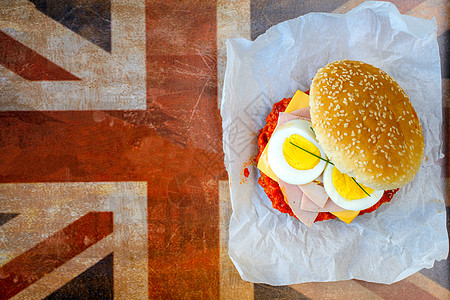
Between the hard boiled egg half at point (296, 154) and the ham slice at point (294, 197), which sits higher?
the hard boiled egg half at point (296, 154)

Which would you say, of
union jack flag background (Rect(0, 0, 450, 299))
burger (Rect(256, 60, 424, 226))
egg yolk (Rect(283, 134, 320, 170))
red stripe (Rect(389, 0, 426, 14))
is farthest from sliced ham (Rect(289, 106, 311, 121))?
red stripe (Rect(389, 0, 426, 14))

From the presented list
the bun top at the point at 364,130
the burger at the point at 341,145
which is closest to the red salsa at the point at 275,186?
the burger at the point at 341,145

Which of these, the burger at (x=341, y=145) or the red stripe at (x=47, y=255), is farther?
the red stripe at (x=47, y=255)

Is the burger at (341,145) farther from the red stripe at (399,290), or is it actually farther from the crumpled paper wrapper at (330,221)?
the red stripe at (399,290)

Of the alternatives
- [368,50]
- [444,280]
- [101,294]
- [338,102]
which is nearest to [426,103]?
[368,50]

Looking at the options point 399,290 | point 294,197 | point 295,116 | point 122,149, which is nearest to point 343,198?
point 294,197

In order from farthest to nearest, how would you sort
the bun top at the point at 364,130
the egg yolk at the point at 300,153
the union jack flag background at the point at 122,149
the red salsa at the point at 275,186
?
the union jack flag background at the point at 122,149, the red salsa at the point at 275,186, the egg yolk at the point at 300,153, the bun top at the point at 364,130

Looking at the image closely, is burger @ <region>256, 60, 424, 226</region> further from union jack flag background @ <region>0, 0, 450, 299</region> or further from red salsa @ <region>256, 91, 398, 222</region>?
union jack flag background @ <region>0, 0, 450, 299</region>
